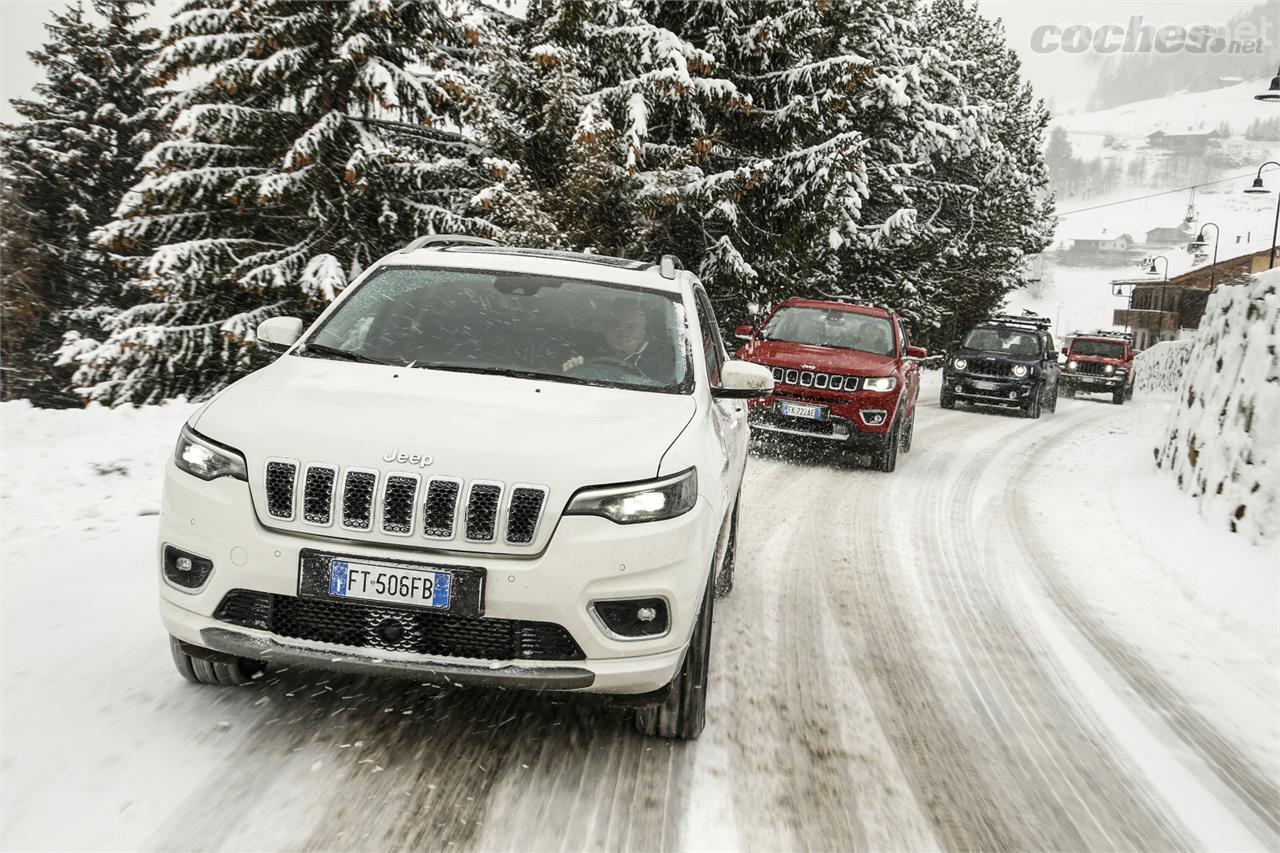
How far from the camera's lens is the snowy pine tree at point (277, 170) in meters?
15.1

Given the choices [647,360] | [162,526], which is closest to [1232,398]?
[647,360]

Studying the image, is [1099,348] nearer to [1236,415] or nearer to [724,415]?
[1236,415]

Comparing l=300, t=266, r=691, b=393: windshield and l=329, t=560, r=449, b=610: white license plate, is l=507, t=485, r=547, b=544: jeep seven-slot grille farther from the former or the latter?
l=300, t=266, r=691, b=393: windshield

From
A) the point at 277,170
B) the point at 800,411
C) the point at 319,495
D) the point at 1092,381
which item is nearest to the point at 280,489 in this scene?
the point at 319,495

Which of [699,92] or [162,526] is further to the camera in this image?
[699,92]

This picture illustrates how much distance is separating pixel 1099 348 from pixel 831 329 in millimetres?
20347

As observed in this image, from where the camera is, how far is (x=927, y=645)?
5.10 meters

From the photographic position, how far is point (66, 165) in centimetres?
2933

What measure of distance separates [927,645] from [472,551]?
3.05 meters

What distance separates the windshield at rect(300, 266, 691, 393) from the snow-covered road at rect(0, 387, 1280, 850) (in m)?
1.32

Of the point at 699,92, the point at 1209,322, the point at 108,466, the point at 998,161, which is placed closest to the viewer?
the point at 108,466

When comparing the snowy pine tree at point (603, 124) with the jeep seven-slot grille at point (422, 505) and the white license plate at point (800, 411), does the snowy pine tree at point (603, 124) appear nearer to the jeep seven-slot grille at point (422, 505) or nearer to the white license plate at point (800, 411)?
the white license plate at point (800, 411)

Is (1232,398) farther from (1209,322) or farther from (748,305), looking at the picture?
(748,305)

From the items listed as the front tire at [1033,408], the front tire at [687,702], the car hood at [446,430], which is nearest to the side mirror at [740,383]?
the car hood at [446,430]
